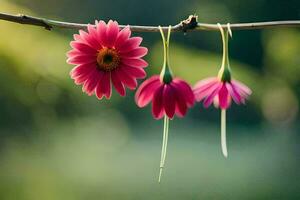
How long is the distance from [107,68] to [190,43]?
6010 mm

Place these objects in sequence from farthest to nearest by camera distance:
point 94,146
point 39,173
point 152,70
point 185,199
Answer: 1. point 94,146
2. point 185,199
3. point 152,70
4. point 39,173

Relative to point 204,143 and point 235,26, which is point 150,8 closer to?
point 204,143

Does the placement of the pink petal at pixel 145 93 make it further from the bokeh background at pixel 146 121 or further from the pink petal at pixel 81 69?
the bokeh background at pixel 146 121

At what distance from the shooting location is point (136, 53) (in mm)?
561

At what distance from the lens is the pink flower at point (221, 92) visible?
21.7 inches

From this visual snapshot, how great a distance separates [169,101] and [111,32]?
80mm

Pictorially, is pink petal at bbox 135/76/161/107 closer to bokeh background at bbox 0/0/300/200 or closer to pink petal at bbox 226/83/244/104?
pink petal at bbox 226/83/244/104

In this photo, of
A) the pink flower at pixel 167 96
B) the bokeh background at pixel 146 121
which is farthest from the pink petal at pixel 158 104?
the bokeh background at pixel 146 121

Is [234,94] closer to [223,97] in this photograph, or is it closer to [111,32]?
[223,97]


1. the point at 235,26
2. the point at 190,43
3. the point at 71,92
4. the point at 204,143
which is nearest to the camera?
the point at 235,26

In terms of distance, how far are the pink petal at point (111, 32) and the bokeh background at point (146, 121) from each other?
1.43 m

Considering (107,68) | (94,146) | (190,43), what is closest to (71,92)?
(107,68)

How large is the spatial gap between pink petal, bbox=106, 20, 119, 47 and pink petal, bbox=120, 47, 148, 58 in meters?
0.02

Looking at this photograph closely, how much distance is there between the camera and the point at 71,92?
7.55ft
